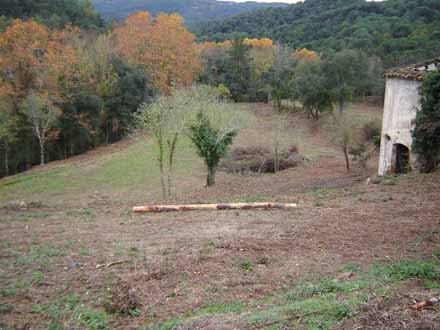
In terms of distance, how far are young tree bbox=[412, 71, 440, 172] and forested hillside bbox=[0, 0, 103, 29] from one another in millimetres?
48361

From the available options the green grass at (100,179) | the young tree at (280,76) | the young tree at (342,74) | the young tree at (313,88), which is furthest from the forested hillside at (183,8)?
the green grass at (100,179)

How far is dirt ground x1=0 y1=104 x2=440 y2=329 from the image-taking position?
694 centimetres

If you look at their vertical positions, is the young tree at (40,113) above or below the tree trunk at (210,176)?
above

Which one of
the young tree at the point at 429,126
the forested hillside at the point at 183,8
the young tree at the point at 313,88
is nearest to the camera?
the young tree at the point at 429,126

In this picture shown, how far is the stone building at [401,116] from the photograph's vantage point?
19.2 metres

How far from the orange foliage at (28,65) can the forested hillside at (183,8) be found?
2801 inches

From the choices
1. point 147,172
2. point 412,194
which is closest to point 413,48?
point 147,172

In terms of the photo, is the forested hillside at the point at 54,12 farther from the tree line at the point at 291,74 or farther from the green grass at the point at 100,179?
the green grass at the point at 100,179

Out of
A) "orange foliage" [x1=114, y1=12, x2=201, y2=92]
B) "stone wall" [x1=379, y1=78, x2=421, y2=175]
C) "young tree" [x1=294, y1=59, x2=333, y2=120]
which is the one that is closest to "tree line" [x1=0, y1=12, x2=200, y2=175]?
"orange foliage" [x1=114, y1=12, x2=201, y2=92]

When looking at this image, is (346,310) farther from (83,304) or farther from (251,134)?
(251,134)

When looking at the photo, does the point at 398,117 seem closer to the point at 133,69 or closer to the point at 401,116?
the point at 401,116

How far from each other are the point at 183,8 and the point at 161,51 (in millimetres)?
92391

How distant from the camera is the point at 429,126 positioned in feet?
56.9

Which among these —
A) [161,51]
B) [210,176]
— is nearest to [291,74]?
[161,51]
